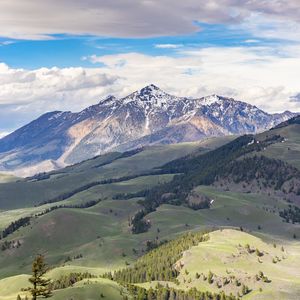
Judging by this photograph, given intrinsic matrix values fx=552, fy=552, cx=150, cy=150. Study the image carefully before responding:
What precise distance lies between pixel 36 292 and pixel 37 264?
17.1 feet

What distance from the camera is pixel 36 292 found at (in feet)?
345

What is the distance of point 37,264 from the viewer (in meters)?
106
